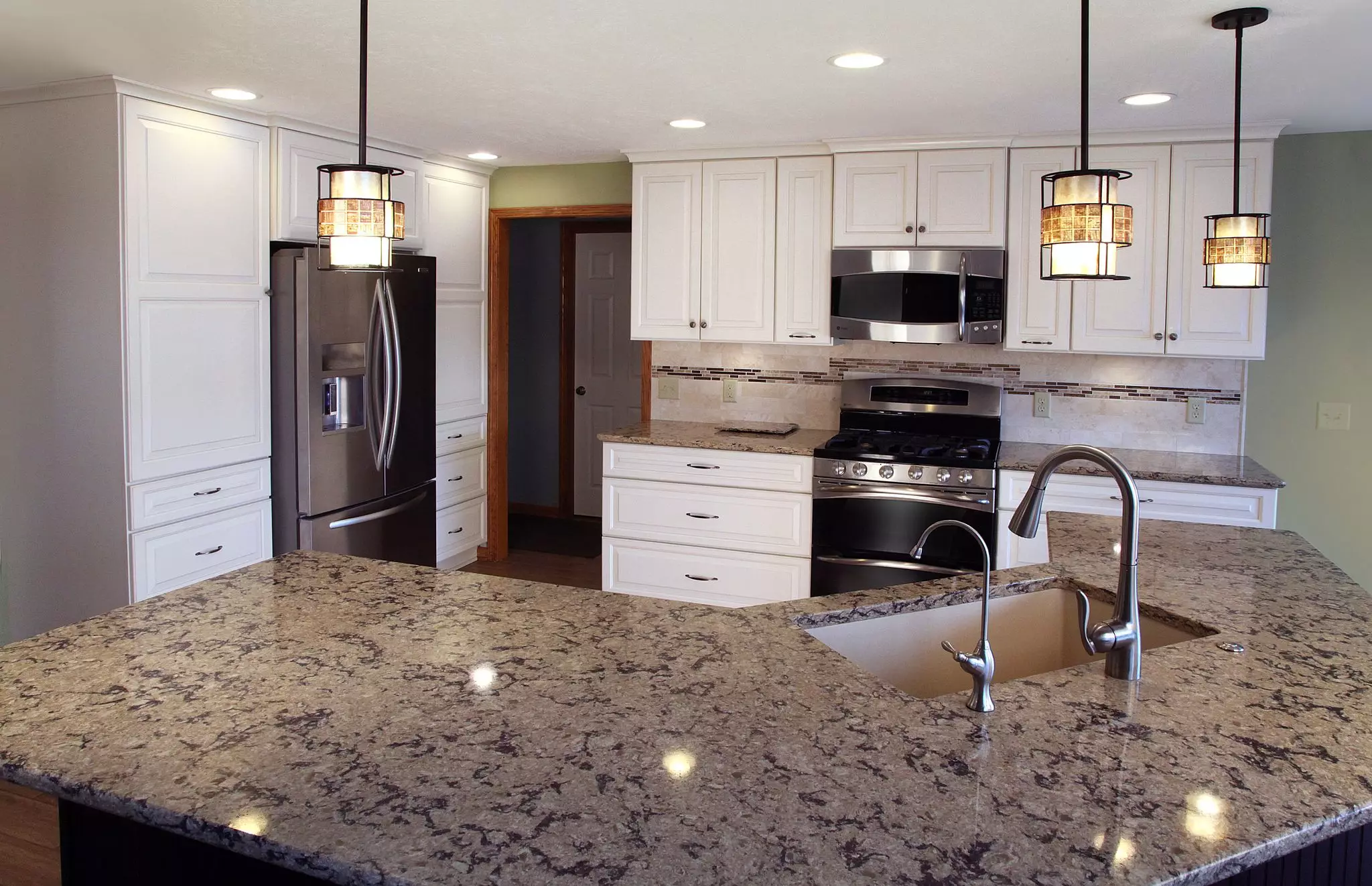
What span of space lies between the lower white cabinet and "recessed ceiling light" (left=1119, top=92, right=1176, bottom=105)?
4.53ft

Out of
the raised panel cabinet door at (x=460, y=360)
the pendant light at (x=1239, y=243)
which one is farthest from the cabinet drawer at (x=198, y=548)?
the pendant light at (x=1239, y=243)

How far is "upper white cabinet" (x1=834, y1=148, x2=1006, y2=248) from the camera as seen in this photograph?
4254 millimetres

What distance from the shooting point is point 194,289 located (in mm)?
3777

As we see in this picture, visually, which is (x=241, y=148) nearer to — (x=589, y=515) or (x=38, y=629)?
(x=38, y=629)

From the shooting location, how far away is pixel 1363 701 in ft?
5.38

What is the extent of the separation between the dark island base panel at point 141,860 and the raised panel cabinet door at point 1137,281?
3.68 metres

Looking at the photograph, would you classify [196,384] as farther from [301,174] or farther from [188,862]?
[188,862]

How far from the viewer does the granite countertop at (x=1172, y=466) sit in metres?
3.85

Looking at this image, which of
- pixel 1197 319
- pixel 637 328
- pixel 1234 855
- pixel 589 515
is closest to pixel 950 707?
pixel 1234 855

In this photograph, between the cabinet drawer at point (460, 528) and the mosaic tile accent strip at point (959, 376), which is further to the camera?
the cabinet drawer at point (460, 528)

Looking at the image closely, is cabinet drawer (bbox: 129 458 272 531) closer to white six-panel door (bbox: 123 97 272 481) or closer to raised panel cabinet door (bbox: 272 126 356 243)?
white six-panel door (bbox: 123 97 272 481)

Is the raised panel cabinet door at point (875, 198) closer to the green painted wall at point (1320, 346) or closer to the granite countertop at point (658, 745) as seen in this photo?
the green painted wall at point (1320, 346)

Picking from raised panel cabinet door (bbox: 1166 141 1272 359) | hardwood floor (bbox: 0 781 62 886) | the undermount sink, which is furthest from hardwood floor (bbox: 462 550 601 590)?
the undermount sink

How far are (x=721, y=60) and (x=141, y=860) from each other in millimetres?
2499
